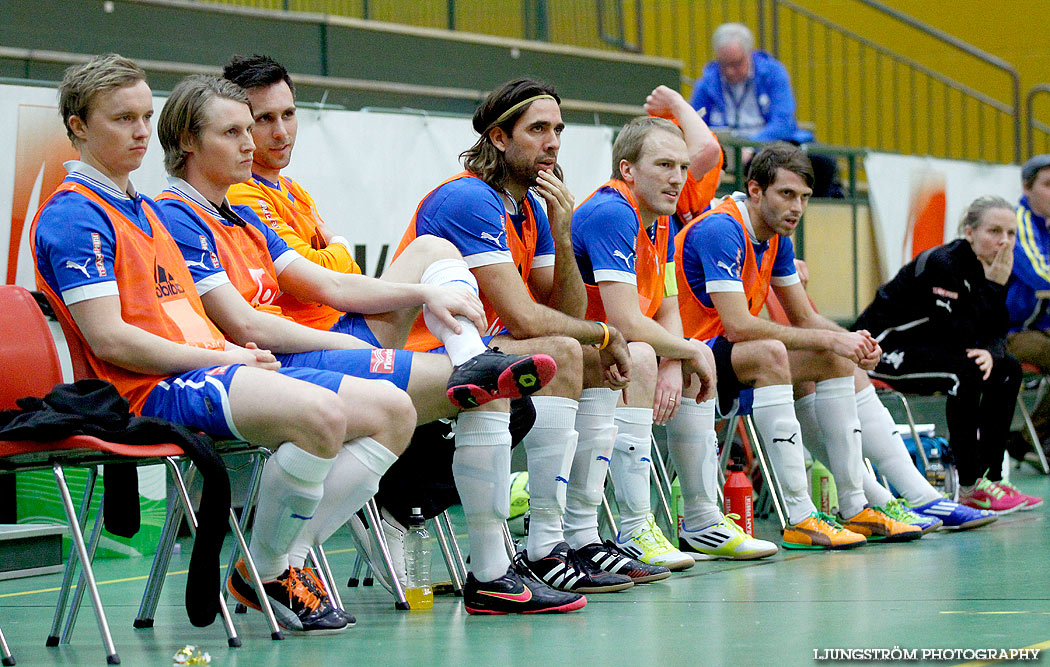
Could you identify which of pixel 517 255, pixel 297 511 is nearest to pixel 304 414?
pixel 297 511

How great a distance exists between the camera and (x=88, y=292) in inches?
118

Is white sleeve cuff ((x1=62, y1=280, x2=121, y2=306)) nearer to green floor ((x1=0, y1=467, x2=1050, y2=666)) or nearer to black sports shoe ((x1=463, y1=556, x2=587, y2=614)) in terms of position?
green floor ((x1=0, y1=467, x2=1050, y2=666))

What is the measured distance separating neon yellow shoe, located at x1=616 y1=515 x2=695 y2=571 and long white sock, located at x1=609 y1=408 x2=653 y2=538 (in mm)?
25

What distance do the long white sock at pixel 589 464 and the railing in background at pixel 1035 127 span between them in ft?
27.7

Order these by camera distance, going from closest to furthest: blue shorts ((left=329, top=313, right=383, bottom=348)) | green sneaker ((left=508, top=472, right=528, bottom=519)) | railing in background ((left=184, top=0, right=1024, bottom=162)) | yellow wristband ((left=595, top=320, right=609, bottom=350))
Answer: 1. blue shorts ((left=329, top=313, right=383, bottom=348))
2. yellow wristband ((left=595, top=320, right=609, bottom=350))
3. green sneaker ((left=508, top=472, right=528, bottom=519))
4. railing in background ((left=184, top=0, right=1024, bottom=162))

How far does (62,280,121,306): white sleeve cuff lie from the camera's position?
9.83ft

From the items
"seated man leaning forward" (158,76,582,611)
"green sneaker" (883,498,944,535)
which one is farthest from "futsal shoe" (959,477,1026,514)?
"seated man leaning forward" (158,76,582,611)

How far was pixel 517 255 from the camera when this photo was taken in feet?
13.2

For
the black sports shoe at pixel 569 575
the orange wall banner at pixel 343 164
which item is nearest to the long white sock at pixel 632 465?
the black sports shoe at pixel 569 575

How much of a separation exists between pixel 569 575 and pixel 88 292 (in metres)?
1.61

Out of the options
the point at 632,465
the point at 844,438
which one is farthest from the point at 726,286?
the point at 632,465

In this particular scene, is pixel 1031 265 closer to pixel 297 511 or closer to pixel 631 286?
pixel 631 286

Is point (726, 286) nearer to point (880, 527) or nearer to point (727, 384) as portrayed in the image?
point (727, 384)

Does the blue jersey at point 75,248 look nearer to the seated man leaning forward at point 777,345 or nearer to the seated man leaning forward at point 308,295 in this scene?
the seated man leaning forward at point 308,295
